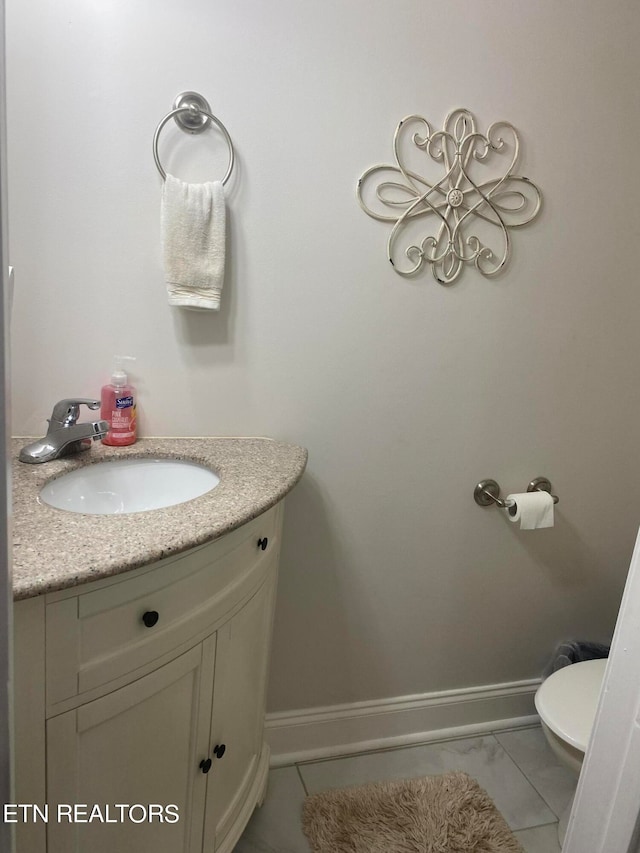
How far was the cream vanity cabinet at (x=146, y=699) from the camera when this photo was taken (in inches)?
35.0

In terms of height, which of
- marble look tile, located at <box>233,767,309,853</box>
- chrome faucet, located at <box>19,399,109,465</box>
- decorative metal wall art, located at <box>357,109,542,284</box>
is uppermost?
decorative metal wall art, located at <box>357,109,542,284</box>

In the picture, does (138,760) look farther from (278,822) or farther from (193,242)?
(193,242)

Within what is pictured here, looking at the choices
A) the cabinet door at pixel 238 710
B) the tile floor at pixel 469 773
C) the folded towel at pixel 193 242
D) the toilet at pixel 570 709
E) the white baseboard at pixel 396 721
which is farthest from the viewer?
the white baseboard at pixel 396 721

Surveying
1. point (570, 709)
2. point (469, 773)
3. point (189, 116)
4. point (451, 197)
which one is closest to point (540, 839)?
point (469, 773)

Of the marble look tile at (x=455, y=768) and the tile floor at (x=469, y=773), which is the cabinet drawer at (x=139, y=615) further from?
the marble look tile at (x=455, y=768)

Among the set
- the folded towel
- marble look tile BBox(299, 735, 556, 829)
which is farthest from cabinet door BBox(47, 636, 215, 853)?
the folded towel

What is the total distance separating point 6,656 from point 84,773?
0.70 meters

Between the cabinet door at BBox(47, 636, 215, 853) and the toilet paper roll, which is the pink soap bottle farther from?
the toilet paper roll

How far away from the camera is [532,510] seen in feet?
5.76

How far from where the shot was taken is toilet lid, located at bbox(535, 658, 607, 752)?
1.48 metres

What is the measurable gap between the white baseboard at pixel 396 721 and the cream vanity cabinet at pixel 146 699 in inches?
15.8

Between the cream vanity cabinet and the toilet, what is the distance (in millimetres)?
746

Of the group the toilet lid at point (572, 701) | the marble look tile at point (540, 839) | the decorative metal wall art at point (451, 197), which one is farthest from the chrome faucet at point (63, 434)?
the marble look tile at point (540, 839)

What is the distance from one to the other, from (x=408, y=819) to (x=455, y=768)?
0.27 m
